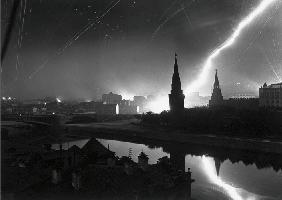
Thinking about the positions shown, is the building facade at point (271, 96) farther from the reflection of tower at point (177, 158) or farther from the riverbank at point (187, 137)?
the reflection of tower at point (177, 158)

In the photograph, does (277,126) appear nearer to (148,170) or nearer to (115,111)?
(148,170)

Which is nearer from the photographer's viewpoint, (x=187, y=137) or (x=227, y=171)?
(x=227, y=171)

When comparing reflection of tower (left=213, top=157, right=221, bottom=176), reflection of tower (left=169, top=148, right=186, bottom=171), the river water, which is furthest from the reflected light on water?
reflection of tower (left=169, top=148, right=186, bottom=171)

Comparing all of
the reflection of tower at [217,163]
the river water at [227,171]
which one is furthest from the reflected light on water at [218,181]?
the reflection of tower at [217,163]

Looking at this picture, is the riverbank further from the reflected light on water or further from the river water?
the reflected light on water

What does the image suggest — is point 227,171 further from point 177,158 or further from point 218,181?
point 177,158

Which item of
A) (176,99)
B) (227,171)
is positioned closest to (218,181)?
(227,171)
